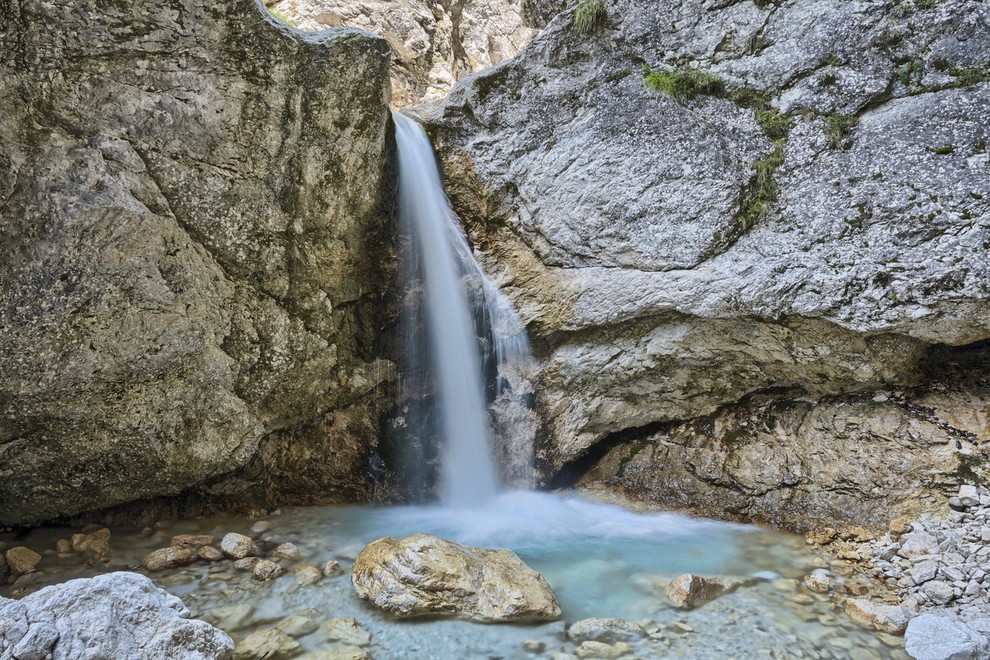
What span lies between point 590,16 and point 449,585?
6.20 m

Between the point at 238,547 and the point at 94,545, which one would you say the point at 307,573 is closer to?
the point at 238,547

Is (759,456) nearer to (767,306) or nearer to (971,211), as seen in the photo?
(767,306)

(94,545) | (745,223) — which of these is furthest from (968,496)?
(94,545)

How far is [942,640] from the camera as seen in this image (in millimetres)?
3297

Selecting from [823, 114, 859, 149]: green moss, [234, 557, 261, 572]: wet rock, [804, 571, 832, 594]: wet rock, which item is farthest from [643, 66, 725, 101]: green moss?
[234, 557, 261, 572]: wet rock

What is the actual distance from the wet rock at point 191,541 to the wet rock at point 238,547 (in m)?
0.17

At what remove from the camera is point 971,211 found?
14.5 feet

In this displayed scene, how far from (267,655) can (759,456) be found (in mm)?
4820

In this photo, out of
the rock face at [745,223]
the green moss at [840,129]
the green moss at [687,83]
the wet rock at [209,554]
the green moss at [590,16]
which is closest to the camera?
the wet rock at [209,554]

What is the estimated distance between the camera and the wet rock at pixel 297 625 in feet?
11.3

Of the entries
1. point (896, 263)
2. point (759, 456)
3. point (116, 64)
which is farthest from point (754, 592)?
point (116, 64)

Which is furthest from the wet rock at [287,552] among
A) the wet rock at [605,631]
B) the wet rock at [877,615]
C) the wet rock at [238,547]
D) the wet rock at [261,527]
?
the wet rock at [877,615]

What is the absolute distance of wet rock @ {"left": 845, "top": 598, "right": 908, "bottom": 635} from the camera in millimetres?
3566

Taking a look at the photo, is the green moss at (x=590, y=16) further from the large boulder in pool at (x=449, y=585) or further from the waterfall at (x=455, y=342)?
the large boulder in pool at (x=449, y=585)
